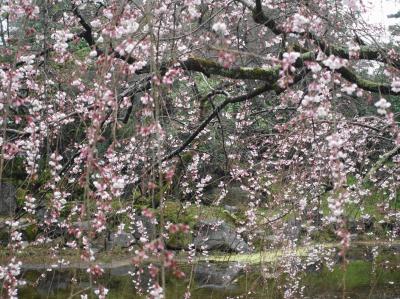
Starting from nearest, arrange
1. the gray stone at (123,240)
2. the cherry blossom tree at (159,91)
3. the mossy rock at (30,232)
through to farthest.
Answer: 1. the cherry blossom tree at (159,91)
2. the gray stone at (123,240)
3. the mossy rock at (30,232)

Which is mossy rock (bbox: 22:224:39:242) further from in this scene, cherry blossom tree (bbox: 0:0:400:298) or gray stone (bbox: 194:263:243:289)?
cherry blossom tree (bbox: 0:0:400:298)

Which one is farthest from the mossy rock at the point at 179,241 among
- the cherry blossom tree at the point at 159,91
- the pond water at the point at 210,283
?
the cherry blossom tree at the point at 159,91

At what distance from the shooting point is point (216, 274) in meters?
6.66

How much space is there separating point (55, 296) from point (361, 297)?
12.3ft

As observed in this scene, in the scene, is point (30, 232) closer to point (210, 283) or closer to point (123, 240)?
point (123, 240)

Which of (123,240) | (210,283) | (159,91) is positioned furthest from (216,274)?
(159,91)

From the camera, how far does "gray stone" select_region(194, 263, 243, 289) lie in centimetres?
654

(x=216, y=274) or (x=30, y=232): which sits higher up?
(x=30, y=232)

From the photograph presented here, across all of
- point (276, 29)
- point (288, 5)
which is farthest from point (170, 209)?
point (276, 29)

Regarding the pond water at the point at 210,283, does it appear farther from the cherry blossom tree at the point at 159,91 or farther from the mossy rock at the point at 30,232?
the cherry blossom tree at the point at 159,91

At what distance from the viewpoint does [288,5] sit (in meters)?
4.23

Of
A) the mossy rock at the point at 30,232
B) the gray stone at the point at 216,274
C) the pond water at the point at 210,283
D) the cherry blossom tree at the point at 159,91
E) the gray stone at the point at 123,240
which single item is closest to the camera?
the cherry blossom tree at the point at 159,91

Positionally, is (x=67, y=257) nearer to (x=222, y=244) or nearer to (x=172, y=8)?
(x=222, y=244)

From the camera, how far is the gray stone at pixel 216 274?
6.54 meters
